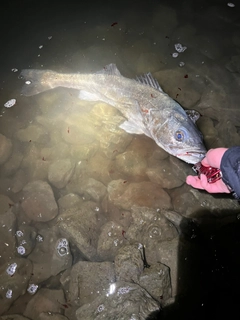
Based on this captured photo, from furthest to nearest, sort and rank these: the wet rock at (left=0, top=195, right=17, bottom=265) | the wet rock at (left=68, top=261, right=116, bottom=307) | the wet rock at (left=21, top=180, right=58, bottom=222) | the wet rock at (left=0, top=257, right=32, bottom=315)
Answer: the wet rock at (left=21, top=180, right=58, bottom=222)
the wet rock at (left=0, top=195, right=17, bottom=265)
the wet rock at (left=0, top=257, right=32, bottom=315)
the wet rock at (left=68, top=261, right=116, bottom=307)

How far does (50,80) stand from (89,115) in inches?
48.8

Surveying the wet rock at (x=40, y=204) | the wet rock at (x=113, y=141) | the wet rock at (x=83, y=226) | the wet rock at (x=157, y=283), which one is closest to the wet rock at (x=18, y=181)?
the wet rock at (x=40, y=204)

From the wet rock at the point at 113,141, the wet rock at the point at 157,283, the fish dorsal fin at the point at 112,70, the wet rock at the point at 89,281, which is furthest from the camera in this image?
the fish dorsal fin at the point at 112,70

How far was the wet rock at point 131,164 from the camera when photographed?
15.0ft

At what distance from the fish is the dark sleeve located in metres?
0.90

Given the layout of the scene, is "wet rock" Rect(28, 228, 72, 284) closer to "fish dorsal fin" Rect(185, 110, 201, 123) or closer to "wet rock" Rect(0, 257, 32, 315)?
"wet rock" Rect(0, 257, 32, 315)

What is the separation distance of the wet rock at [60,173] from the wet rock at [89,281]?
158 centimetres

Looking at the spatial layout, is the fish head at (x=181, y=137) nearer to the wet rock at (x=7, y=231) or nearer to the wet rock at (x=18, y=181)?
the wet rock at (x=18, y=181)

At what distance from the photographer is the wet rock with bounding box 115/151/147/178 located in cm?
457

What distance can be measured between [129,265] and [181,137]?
6.69 feet

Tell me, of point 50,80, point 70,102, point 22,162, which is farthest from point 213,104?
point 22,162

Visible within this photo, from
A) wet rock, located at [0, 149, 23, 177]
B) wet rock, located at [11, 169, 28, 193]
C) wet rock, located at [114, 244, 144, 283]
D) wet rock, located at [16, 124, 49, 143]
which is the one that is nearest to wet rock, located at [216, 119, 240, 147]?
wet rock, located at [114, 244, 144, 283]

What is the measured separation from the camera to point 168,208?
13.7ft

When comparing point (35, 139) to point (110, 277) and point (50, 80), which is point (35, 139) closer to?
point (50, 80)
